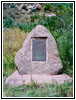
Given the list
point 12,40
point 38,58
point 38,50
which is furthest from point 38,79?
point 12,40

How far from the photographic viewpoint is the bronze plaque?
6.46 m

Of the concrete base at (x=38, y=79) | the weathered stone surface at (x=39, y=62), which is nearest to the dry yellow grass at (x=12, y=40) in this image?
the weathered stone surface at (x=39, y=62)

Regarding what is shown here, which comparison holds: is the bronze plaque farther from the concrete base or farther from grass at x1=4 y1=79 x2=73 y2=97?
grass at x1=4 y1=79 x2=73 y2=97

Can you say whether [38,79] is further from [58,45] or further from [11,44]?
[11,44]

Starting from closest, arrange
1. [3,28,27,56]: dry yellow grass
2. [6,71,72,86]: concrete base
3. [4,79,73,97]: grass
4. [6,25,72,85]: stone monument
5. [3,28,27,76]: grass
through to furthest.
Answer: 1. [4,79,73,97]: grass
2. [6,71,72,86]: concrete base
3. [6,25,72,85]: stone monument
4. [3,28,27,76]: grass
5. [3,28,27,56]: dry yellow grass

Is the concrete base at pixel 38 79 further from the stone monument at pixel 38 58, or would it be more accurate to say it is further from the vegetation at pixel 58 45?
the vegetation at pixel 58 45

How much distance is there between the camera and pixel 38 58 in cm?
647

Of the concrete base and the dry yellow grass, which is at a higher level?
the dry yellow grass

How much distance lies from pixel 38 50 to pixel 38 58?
0.25 meters

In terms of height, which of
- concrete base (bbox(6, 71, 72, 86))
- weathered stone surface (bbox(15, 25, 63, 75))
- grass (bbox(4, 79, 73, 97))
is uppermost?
weathered stone surface (bbox(15, 25, 63, 75))

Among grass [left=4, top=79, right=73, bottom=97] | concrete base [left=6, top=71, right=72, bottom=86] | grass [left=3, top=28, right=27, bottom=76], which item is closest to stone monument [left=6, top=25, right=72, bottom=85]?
concrete base [left=6, top=71, right=72, bottom=86]

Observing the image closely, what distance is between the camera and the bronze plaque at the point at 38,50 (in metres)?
6.46

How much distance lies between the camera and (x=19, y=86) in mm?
6070

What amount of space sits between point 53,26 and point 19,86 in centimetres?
606
